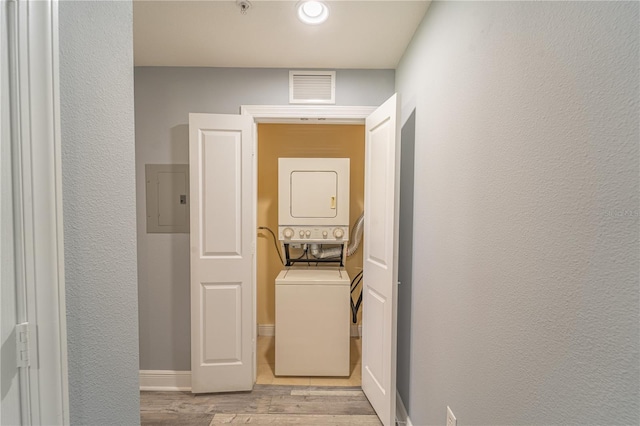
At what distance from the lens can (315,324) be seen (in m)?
2.42

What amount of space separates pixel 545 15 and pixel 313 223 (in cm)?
211

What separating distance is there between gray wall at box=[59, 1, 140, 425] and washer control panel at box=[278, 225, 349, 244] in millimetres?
1759

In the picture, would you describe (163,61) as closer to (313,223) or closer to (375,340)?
(313,223)

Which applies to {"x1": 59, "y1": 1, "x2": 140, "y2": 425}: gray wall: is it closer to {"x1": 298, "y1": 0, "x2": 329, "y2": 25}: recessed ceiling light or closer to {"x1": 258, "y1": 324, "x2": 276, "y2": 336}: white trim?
{"x1": 298, "y1": 0, "x2": 329, "y2": 25}: recessed ceiling light

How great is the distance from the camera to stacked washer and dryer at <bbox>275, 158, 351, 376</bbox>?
7.93 feet

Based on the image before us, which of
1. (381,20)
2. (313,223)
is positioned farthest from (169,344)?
(381,20)

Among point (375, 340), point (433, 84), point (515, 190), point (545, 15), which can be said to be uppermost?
point (433, 84)

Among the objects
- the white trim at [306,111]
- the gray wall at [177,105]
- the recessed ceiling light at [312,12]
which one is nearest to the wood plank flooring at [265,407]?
the gray wall at [177,105]

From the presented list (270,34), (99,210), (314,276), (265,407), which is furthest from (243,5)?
(265,407)

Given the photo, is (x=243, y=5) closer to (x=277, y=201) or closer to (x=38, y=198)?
(x=38, y=198)

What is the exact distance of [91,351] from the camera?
782mm

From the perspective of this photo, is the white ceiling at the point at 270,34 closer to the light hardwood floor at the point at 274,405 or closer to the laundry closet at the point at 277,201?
the laundry closet at the point at 277,201

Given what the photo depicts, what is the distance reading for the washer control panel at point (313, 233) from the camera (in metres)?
2.68

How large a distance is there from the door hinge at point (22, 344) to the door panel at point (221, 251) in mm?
1591
